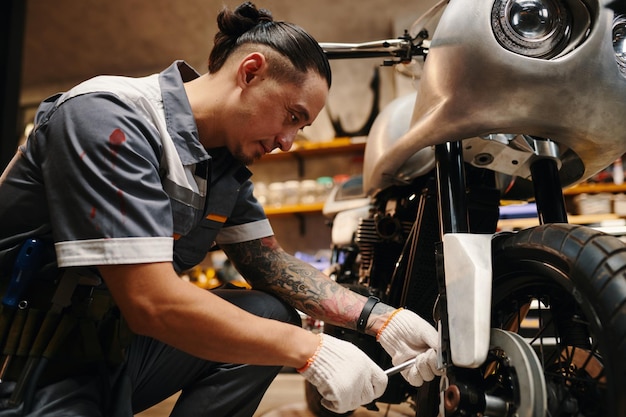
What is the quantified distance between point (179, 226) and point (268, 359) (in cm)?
31

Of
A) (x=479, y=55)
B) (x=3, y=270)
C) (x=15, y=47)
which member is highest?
(x=15, y=47)

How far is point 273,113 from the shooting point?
0.94m

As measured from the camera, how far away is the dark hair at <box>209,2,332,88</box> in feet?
3.09

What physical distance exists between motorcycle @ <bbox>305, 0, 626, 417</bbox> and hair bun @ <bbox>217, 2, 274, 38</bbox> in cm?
36

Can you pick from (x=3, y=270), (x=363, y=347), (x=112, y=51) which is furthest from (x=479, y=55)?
(x=112, y=51)

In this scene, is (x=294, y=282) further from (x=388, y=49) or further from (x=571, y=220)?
(x=571, y=220)

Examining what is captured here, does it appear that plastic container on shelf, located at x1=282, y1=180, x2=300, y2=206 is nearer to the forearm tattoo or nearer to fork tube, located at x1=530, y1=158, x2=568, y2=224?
the forearm tattoo

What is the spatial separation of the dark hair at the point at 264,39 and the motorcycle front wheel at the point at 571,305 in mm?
467

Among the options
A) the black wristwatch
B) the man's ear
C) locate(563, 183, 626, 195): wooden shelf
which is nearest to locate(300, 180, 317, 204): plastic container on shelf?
locate(563, 183, 626, 195): wooden shelf

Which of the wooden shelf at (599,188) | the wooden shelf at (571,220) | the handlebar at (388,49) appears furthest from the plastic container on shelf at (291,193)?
the handlebar at (388,49)

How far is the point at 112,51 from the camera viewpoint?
3.99m

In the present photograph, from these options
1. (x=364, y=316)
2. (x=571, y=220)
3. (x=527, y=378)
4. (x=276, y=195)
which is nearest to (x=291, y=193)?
(x=276, y=195)

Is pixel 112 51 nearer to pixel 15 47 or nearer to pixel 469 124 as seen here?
pixel 15 47

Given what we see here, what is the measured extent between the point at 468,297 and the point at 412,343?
0.26m
